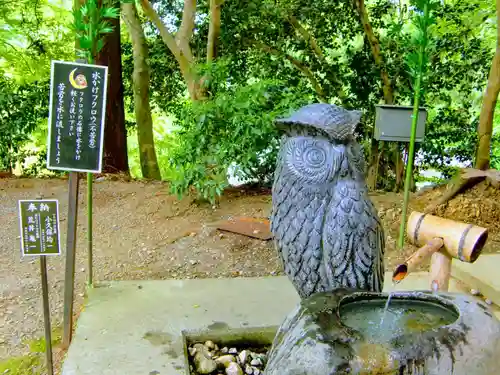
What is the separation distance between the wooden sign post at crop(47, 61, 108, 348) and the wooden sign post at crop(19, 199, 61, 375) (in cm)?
24

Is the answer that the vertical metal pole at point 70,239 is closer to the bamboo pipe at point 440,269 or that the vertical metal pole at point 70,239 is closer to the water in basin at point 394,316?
the water in basin at point 394,316

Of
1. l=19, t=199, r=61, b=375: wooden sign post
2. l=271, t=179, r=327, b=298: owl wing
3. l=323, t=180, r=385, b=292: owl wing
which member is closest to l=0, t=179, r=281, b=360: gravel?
l=19, t=199, r=61, b=375: wooden sign post

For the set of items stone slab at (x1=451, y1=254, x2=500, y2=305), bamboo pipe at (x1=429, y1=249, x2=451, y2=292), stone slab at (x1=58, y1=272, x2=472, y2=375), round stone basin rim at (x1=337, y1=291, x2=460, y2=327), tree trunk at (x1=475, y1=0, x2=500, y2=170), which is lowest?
stone slab at (x1=58, y1=272, x2=472, y2=375)

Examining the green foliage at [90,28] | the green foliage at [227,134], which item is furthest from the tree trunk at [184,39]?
the green foliage at [90,28]

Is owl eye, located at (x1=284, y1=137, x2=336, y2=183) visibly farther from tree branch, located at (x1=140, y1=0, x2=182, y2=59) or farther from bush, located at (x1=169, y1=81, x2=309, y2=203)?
A: tree branch, located at (x1=140, y1=0, x2=182, y2=59)

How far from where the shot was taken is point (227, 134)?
462cm

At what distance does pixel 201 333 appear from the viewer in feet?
9.42

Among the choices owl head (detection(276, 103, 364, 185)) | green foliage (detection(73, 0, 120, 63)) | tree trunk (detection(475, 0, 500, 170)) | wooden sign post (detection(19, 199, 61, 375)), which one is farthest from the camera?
tree trunk (detection(475, 0, 500, 170))

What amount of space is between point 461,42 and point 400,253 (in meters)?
3.62

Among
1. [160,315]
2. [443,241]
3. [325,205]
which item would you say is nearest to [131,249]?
[160,315]

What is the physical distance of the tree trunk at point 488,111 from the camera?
4992 millimetres

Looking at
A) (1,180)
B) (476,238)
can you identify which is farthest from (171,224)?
(476,238)

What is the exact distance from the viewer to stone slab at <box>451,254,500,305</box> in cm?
359

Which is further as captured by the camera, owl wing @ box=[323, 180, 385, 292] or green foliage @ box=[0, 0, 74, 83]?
green foliage @ box=[0, 0, 74, 83]
